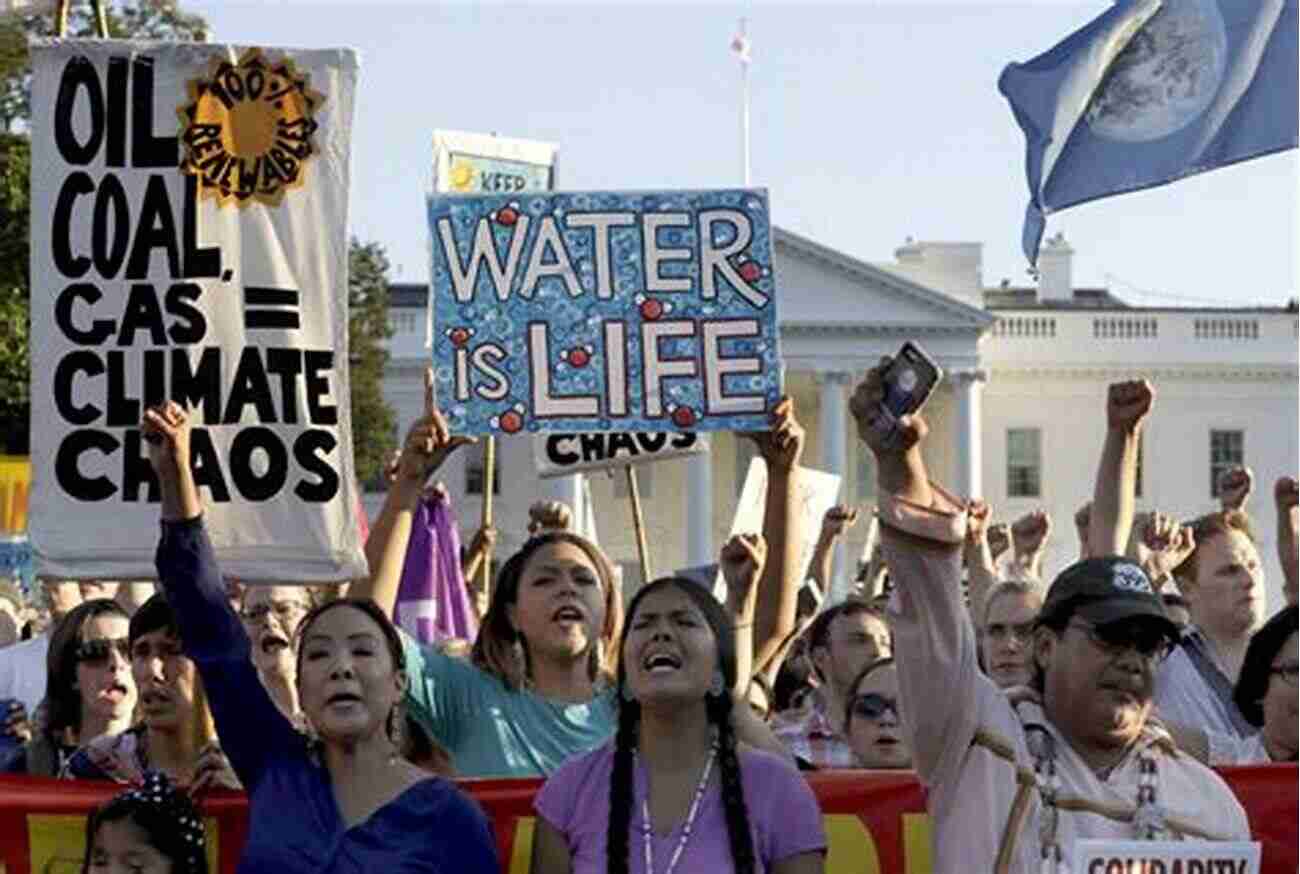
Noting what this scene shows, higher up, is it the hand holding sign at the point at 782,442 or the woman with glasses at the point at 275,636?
the hand holding sign at the point at 782,442

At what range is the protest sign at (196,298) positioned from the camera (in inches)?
289

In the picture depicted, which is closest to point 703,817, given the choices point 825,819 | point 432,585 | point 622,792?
point 622,792

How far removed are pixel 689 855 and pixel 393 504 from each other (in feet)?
5.37

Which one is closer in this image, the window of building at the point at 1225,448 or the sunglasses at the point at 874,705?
the sunglasses at the point at 874,705

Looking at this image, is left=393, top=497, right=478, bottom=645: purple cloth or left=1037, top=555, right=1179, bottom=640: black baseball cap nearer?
left=1037, top=555, right=1179, bottom=640: black baseball cap

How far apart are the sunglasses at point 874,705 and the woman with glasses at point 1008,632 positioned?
552mm

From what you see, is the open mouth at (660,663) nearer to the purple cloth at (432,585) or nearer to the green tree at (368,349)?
the purple cloth at (432,585)

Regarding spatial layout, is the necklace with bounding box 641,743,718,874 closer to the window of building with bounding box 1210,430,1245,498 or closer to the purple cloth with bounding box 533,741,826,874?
the purple cloth with bounding box 533,741,826,874

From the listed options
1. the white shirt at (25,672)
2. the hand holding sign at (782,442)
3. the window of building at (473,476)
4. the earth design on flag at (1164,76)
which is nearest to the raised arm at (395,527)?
the hand holding sign at (782,442)

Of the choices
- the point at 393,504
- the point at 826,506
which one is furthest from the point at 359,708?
the point at 826,506

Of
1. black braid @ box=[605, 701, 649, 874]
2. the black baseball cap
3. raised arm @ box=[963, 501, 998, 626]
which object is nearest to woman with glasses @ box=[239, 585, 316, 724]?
black braid @ box=[605, 701, 649, 874]

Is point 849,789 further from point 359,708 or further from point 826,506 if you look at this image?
point 826,506

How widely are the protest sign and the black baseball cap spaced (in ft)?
7.33

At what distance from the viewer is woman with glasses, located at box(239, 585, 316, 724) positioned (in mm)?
7762
